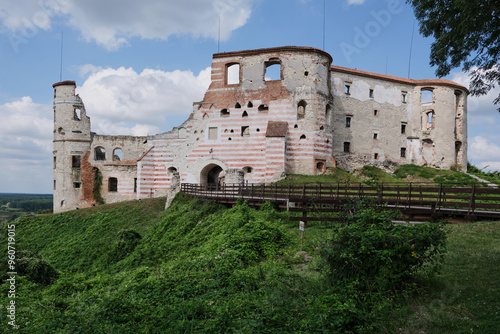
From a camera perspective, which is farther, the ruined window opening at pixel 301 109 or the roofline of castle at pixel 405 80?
the roofline of castle at pixel 405 80

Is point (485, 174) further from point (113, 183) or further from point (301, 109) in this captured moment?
point (113, 183)

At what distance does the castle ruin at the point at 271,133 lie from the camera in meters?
30.7

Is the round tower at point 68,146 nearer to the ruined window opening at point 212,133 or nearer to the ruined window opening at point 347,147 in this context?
the ruined window opening at point 212,133

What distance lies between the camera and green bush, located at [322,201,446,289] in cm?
722

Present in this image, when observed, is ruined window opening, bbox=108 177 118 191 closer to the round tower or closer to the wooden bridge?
the round tower

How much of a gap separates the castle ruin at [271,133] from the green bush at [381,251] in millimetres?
Answer: 21496

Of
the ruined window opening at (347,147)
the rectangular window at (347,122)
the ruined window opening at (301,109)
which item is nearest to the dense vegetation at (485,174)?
the ruined window opening at (347,147)

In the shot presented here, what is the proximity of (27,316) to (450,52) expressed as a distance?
1271 cm

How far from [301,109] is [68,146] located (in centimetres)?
2461

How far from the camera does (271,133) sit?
29875 millimetres

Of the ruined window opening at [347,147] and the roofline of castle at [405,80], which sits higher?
the roofline of castle at [405,80]

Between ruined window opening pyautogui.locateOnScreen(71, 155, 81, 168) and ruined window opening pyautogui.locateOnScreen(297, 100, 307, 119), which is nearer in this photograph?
ruined window opening pyautogui.locateOnScreen(297, 100, 307, 119)

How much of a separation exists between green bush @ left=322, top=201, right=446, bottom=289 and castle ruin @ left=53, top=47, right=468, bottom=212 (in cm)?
2150

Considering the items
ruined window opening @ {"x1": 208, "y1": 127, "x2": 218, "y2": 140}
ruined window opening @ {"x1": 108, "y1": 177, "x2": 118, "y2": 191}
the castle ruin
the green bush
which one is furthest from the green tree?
ruined window opening @ {"x1": 108, "y1": 177, "x2": 118, "y2": 191}
